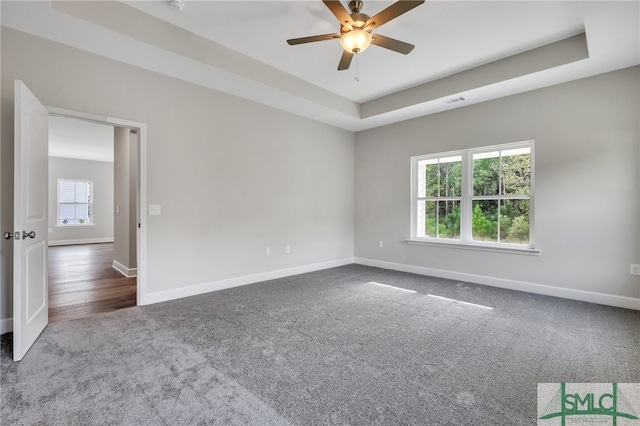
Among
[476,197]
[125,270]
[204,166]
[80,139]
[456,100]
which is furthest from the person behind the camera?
[80,139]

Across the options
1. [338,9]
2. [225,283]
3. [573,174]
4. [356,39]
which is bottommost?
[225,283]

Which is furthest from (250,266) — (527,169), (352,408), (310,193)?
(527,169)

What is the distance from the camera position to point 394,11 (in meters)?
2.29

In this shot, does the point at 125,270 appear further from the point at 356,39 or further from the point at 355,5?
the point at 355,5

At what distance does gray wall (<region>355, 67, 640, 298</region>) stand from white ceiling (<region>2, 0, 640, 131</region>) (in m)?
0.28

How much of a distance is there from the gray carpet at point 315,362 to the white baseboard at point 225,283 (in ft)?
0.72

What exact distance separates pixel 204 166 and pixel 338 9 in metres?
2.52

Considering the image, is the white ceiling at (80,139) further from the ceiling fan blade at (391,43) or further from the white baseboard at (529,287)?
the white baseboard at (529,287)

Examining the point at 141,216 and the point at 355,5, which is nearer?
the point at 355,5

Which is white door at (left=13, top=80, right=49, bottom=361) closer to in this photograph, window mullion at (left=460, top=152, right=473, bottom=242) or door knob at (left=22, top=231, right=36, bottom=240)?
door knob at (left=22, top=231, right=36, bottom=240)

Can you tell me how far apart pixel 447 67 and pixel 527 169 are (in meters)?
1.77

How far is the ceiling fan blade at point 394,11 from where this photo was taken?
7.04 feet

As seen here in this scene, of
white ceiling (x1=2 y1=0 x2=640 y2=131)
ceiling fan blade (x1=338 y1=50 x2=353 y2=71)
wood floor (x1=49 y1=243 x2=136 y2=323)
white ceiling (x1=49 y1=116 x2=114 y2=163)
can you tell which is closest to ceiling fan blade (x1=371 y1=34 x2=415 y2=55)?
ceiling fan blade (x1=338 y1=50 x2=353 y2=71)

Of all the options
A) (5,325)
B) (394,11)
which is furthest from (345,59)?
(5,325)
